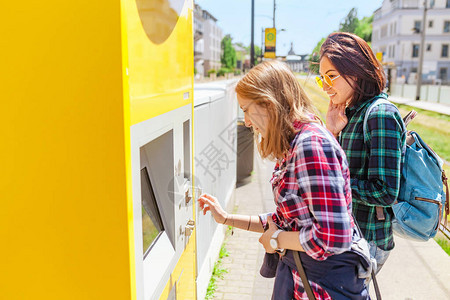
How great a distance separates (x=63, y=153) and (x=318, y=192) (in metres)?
0.80

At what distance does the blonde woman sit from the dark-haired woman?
0.44m

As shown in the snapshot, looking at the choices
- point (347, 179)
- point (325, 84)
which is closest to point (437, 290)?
point (325, 84)

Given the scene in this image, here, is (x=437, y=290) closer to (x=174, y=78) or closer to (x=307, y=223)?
(x=307, y=223)

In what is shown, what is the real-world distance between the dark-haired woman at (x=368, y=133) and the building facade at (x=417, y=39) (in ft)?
170

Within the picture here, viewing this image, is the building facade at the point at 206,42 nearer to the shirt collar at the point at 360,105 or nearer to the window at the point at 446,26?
the window at the point at 446,26

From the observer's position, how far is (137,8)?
4.01 ft

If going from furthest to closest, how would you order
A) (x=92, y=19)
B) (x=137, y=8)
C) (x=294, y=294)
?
Result: (x=294, y=294) → (x=137, y=8) → (x=92, y=19)

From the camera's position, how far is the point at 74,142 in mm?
1179

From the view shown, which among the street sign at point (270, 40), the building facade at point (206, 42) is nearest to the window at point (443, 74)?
the building facade at point (206, 42)

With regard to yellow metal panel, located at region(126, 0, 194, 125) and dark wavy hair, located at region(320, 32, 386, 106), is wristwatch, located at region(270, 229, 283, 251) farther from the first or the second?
dark wavy hair, located at region(320, 32, 386, 106)

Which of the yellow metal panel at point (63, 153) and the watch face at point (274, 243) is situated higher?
the yellow metal panel at point (63, 153)

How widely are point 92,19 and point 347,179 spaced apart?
95 centimetres

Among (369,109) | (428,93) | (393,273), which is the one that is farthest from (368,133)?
(428,93)

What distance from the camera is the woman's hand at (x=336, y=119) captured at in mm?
2006
